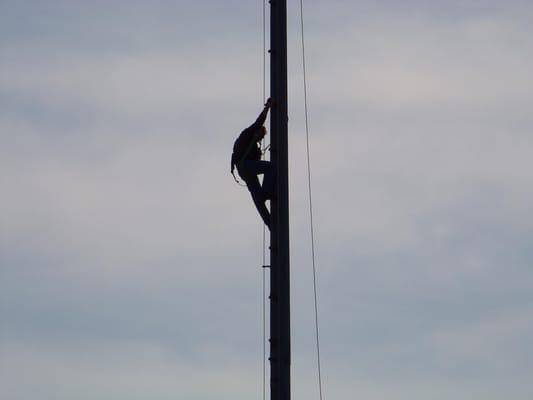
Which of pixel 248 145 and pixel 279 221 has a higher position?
pixel 248 145

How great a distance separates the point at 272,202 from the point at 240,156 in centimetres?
142

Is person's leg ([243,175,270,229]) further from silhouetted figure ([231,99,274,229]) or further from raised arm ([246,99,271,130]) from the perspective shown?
raised arm ([246,99,271,130])

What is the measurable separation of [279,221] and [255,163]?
162 centimetres

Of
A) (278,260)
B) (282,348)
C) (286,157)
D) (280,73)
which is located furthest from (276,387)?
(280,73)

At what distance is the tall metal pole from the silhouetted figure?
10.9 inches

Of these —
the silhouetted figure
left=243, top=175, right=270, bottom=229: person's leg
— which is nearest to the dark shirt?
the silhouetted figure

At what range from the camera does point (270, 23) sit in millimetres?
17281

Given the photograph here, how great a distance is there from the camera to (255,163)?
58.0 ft

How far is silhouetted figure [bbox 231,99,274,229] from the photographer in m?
17.1

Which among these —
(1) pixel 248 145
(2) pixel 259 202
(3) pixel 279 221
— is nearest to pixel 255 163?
(1) pixel 248 145

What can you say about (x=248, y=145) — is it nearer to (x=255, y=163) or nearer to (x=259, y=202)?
(x=255, y=163)

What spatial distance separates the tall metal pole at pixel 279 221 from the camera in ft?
52.0

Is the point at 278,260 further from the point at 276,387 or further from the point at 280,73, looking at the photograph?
the point at 280,73

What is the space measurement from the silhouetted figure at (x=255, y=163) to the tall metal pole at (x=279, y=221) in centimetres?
28
